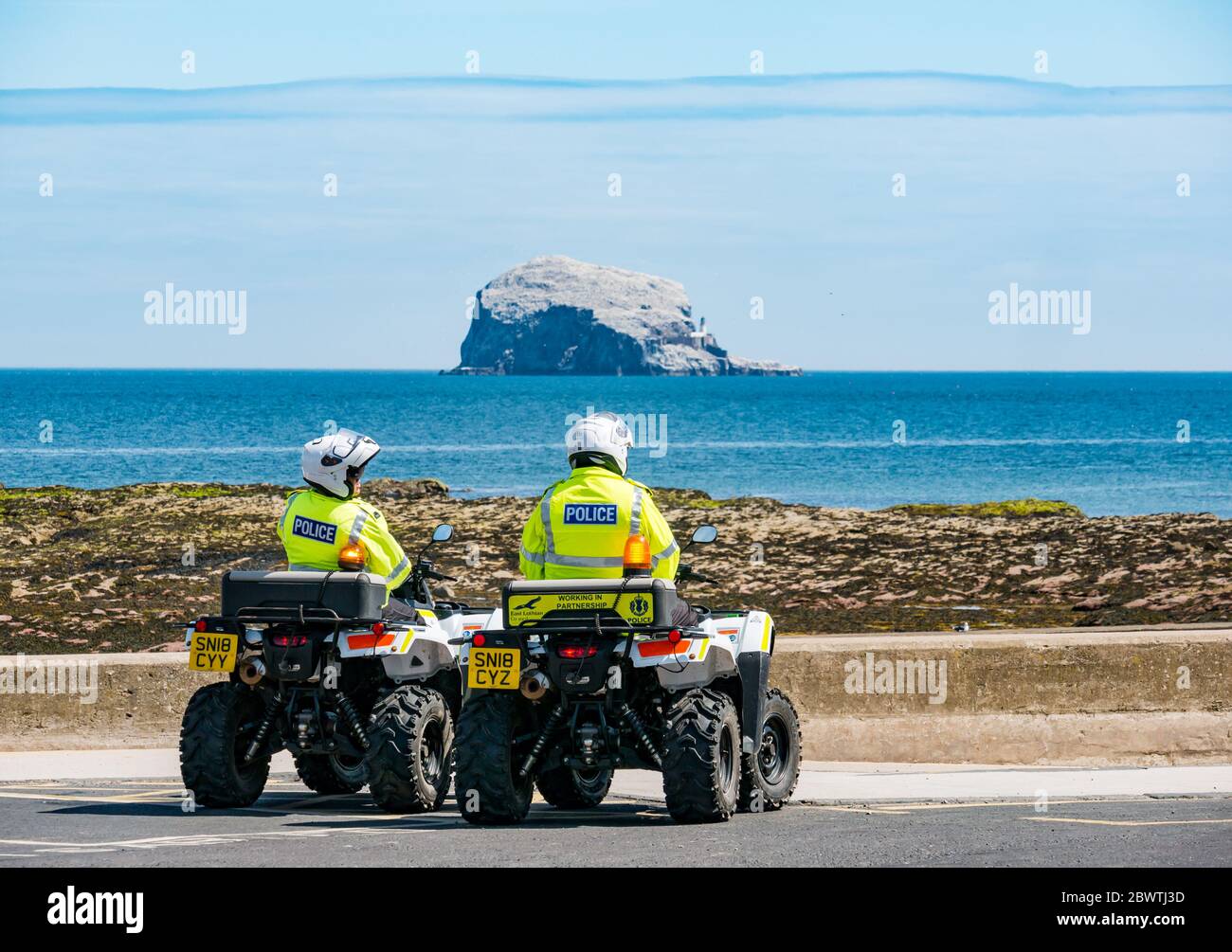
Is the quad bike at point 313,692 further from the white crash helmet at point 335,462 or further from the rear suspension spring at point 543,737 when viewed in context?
the rear suspension spring at point 543,737

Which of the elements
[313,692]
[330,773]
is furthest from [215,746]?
[330,773]

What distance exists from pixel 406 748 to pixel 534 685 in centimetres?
101

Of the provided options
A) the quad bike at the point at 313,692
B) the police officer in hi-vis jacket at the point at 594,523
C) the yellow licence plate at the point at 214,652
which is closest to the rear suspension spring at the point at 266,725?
the quad bike at the point at 313,692

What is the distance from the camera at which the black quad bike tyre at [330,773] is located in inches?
444

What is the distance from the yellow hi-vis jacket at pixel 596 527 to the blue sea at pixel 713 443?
49.5 metres

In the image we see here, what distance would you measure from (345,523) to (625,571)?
1.91 m

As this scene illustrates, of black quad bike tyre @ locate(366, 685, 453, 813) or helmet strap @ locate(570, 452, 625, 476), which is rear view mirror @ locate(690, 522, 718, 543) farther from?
black quad bike tyre @ locate(366, 685, 453, 813)

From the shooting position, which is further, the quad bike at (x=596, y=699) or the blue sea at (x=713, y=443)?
the blue sea at (x=713, y=443)

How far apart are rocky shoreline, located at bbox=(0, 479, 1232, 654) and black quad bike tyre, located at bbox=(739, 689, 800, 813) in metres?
10.2

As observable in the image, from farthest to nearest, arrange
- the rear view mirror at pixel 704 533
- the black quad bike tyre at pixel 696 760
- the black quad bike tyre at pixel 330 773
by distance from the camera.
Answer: the black quad bike tyre at pixel 330 773 < the rear view mirror at pixel 704 533 < the black quad bike tyre at pixel 696 760

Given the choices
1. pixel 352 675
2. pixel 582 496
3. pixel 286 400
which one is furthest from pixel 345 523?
pixel 286 400

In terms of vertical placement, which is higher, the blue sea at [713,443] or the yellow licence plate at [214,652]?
the blue sea at [713,443]

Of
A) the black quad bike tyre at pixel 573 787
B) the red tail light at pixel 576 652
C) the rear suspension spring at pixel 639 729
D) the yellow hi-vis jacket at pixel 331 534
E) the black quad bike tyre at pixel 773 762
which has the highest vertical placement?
the yellow hi-vis jacket at pixel 331 534

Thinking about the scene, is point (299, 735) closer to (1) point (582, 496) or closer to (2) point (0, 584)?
(1) point (582, 496)
